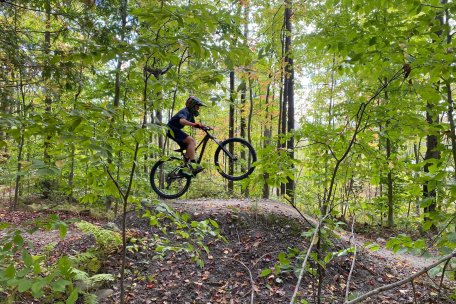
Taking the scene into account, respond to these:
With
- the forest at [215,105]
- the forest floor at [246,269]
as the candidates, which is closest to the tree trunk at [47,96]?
the forest at [215,105]

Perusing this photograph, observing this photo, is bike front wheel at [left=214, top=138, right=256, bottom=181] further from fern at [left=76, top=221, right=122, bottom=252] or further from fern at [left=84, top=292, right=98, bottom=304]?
fern at [left=84, top=292, right=98, bottom=304]

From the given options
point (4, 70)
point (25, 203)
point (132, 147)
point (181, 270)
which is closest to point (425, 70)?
point (132, 147)

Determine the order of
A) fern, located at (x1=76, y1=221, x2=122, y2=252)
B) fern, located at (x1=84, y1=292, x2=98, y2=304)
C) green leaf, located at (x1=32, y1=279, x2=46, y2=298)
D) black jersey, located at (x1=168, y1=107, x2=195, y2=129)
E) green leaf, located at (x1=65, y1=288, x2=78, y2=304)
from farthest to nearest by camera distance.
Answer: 1. black jersey, located at (x1=168, y1=107, x2=195, y2=129)
2. fern, located at (x1=76, y1=221, x2=122, y2=252)
3. fern, located at (x1=84, y1=292, x2=98, y2=304)
4. green leaf, located at (x1=65, y1=288, x2=78, y2=304)
5. green leaf, located at (x1=32, y1=279, x2=46, y2=298)

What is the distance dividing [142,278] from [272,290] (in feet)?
6.83

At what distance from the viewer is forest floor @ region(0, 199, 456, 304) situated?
446 cm

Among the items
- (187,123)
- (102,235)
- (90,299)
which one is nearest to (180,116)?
(187,123)

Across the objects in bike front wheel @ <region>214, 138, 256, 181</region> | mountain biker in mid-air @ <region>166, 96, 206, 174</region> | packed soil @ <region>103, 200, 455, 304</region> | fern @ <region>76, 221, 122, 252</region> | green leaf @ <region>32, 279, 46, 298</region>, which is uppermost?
mountain biker in mid-air @ <region>166, 96, 206, 174</region>

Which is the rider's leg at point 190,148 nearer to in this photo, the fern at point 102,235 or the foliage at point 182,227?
the fern at point 102,235

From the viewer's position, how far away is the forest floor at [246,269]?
4461mm

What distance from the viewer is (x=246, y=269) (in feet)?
14.3

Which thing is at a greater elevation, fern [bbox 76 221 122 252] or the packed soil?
fern [bbox 76 221 122 252]

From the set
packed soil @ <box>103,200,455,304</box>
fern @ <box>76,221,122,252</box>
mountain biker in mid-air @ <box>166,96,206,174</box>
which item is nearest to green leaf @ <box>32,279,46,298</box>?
packed soil @ <box>103,200,455,304</box>

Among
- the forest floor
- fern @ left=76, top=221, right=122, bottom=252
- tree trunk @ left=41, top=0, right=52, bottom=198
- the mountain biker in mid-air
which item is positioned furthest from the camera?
the mountain biker in mid-air

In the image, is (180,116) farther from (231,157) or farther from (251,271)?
(251,271)
